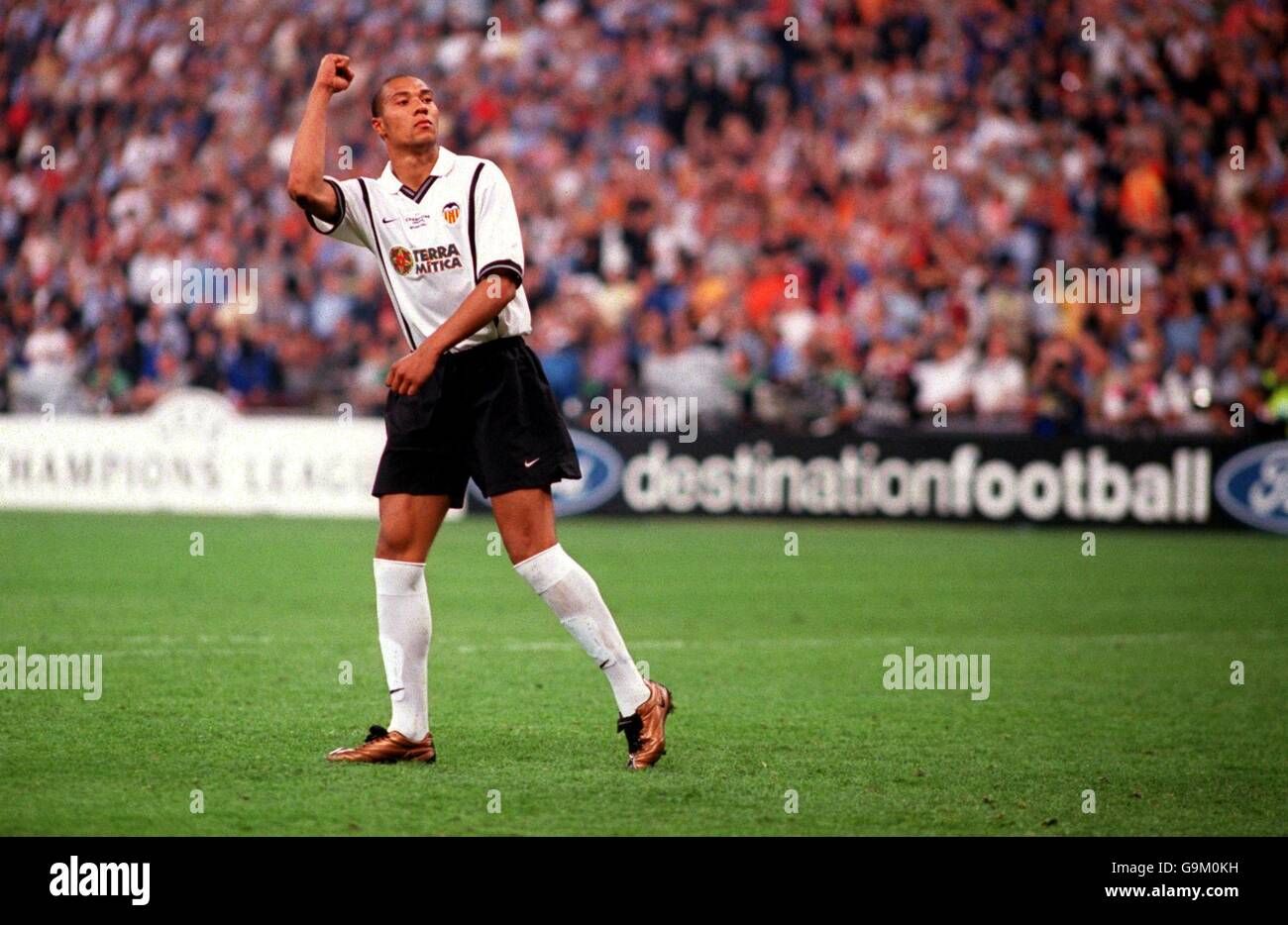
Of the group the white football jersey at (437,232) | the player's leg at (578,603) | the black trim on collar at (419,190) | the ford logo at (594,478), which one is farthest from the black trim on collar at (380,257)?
the ford logo at (594,478)

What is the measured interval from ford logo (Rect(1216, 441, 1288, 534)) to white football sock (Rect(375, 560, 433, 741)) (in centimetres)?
1207

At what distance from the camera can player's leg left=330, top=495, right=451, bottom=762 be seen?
6.21 meters

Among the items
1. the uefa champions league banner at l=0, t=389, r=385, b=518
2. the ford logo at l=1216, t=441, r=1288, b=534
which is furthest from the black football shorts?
the ford logo at l=1216, t=441, r=1288, b=534

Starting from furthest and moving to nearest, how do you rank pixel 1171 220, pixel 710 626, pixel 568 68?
1. pixel 568 68
2. pixel 1171 220
3. pixel 710 626

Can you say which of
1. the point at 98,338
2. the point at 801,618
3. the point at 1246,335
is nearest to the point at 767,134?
the point at 1246,335

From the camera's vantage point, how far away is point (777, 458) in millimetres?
17531

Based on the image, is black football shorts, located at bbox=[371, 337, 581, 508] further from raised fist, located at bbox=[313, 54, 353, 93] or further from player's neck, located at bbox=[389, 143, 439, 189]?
raised fist, located at bbox=[313, 54, 353, 93]

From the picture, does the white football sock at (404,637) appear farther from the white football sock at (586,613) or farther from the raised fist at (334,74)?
the raised fist at (334,74)

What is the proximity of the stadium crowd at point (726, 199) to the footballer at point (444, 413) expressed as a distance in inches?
432

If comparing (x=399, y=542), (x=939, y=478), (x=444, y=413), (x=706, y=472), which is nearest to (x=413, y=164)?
(x=444, y=413)

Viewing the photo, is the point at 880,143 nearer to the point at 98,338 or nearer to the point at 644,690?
the point at 98,338

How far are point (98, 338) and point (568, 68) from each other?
6.64m

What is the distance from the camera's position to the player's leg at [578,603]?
6141 mm

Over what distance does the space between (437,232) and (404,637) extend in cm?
141
